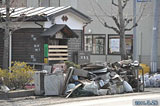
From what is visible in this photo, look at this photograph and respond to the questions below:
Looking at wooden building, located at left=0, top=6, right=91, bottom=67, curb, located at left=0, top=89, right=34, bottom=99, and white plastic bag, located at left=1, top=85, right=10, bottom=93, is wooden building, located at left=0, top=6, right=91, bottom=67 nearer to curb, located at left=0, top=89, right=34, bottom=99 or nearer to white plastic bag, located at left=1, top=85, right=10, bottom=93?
curb, located at left=0, top=89, right=34, bottom=99

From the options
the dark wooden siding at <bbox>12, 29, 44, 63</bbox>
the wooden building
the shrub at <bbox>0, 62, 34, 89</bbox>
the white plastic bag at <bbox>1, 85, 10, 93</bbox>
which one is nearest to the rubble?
the shrub at <bbox>0, 62, 34, 89</bbox>

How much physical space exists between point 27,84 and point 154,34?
45.5ft

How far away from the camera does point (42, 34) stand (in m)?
20.2

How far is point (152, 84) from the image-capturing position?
748 inches

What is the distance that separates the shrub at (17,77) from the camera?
1494 cm

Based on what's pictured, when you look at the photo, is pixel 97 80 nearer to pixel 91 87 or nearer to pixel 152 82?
pixel 91 87

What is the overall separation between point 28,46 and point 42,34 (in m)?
1.35

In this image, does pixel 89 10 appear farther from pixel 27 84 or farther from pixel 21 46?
pixel 27 84

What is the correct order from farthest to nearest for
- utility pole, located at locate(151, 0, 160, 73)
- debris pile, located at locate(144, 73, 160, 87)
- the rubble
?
utility pole, located at locate(151, 0, 160, 73)
debris pile, located at locate(144, 73, 160, 87)
the rubble

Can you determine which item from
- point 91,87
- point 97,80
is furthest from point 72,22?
point 91,87

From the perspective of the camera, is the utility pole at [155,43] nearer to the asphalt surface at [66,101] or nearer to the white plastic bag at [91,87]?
the white plastic bag at [91,87]

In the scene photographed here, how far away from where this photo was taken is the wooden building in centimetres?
2039

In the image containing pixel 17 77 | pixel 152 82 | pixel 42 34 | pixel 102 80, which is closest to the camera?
pixel 17 77

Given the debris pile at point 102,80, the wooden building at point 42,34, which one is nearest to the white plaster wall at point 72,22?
the wooden building at point 42,34
